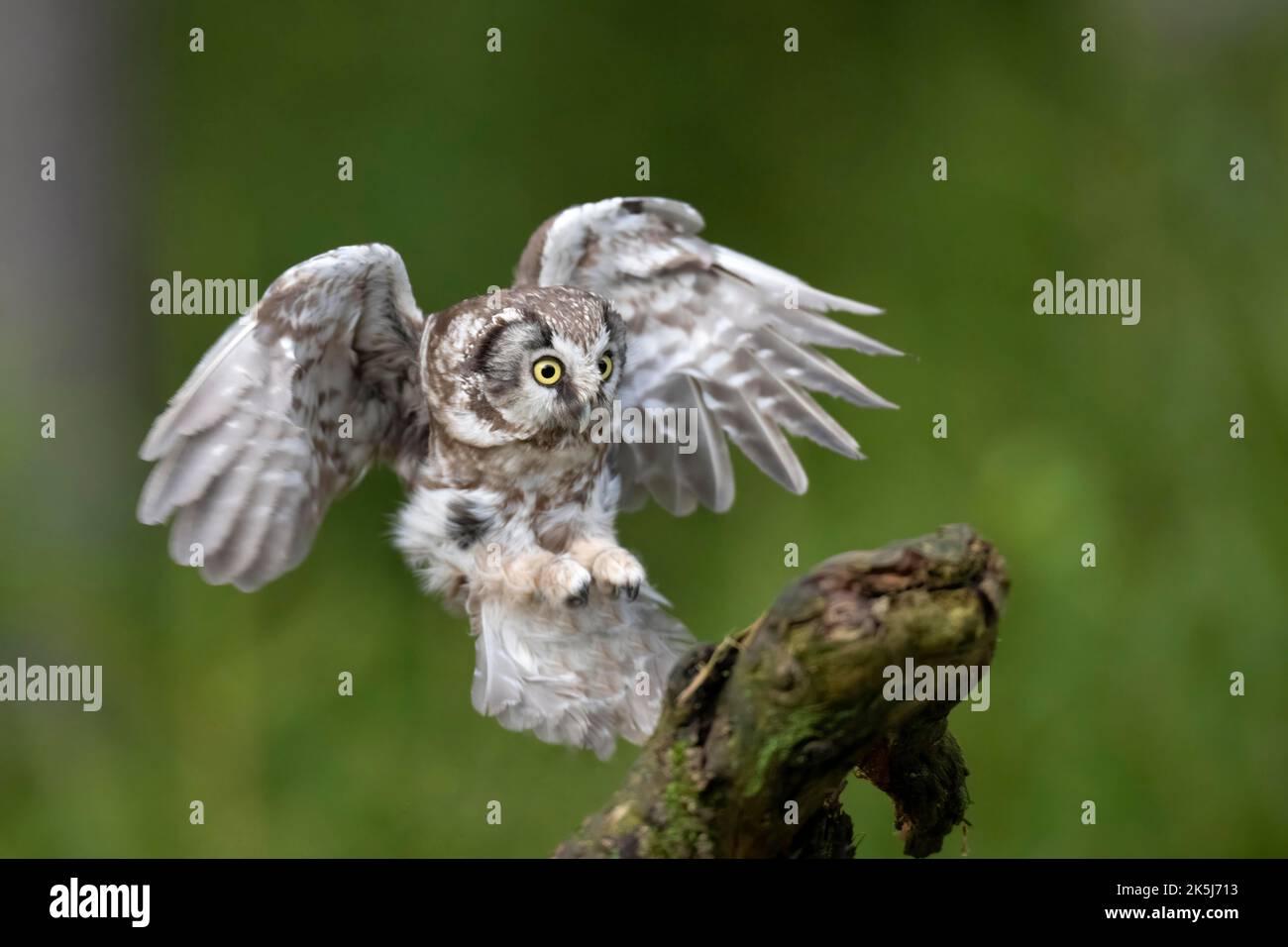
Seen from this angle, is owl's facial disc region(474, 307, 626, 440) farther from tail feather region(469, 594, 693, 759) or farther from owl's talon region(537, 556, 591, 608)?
tail feather region(469, 594, 693, 759)

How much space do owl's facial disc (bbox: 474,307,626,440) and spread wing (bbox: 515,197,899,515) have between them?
388 millimetres

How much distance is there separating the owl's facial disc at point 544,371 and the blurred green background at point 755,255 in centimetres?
194

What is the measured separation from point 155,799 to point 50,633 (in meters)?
0.68

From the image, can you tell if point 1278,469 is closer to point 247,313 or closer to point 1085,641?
point 1085,641

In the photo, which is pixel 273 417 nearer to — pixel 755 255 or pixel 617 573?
pixel 617 573

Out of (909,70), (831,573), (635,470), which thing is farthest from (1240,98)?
(831,573)

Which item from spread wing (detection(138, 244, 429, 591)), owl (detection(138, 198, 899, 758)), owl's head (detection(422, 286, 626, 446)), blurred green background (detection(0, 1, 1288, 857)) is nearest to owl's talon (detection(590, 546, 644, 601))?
owl (detection(138, 198, 899, 758))

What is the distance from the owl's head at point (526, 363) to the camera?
270cm

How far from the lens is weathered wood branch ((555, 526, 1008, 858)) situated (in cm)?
180

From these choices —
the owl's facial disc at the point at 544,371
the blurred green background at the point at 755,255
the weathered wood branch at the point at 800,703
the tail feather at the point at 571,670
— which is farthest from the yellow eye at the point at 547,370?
the blurred green background at the point at 755,255

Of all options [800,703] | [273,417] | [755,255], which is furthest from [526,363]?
[755,255]

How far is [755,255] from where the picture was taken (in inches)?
195

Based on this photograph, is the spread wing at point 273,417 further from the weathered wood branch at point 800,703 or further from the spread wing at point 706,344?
the weathered wood branch at point 800,703

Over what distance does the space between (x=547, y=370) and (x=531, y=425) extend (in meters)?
0.15
